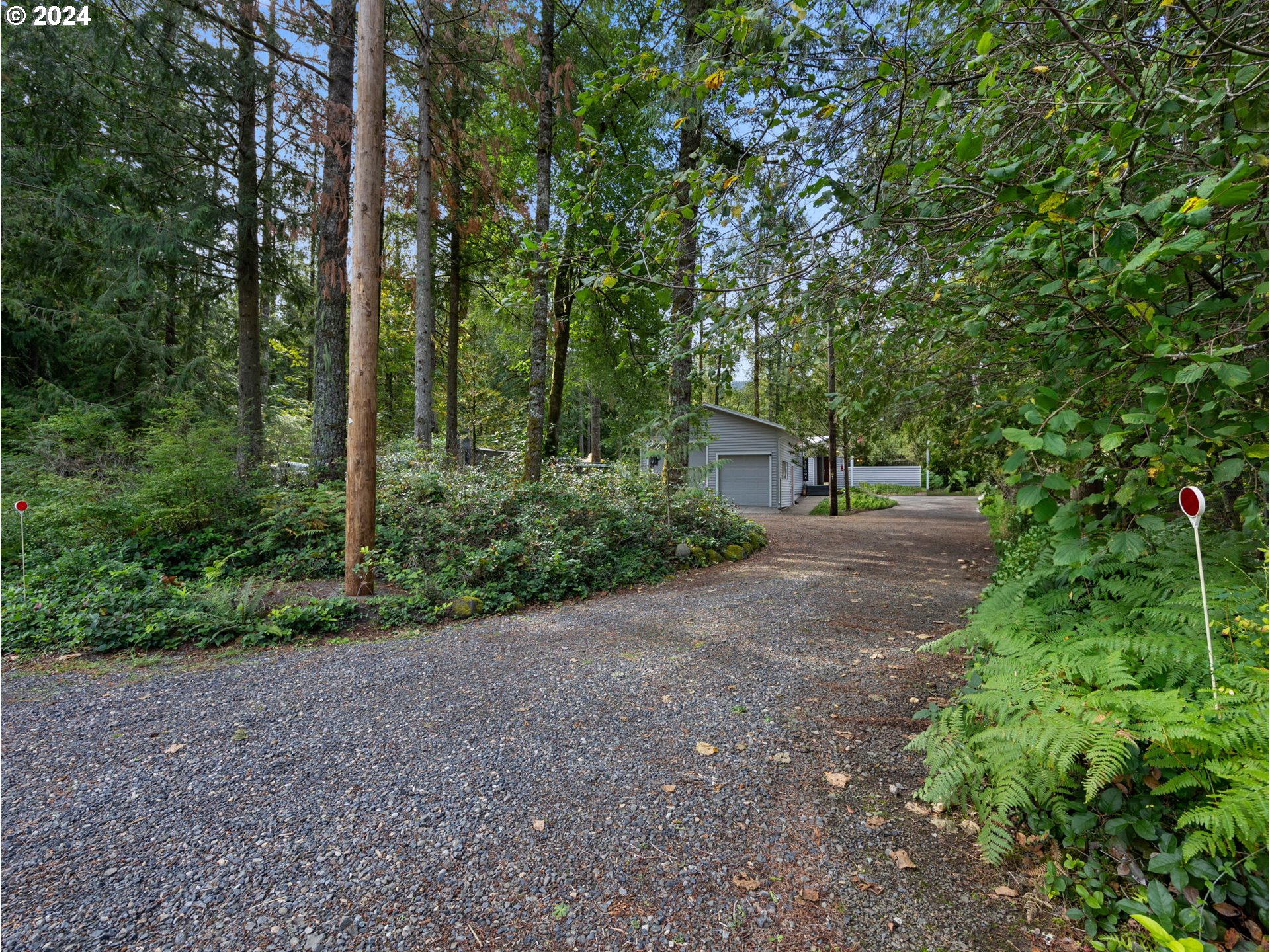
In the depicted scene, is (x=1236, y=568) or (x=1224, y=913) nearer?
(x=1224, y=913)

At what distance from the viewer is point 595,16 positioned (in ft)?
30.5

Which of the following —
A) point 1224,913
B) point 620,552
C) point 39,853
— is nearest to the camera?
point 1224,913

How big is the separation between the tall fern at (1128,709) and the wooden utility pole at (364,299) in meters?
5.04

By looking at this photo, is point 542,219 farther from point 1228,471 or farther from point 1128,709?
point 1128,709

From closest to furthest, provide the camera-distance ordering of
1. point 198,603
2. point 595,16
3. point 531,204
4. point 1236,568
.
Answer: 1. point 1236,568
2. point 198,603
3. point 595,16
4. point 531,204

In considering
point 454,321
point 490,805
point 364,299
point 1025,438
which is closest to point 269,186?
point 454,321

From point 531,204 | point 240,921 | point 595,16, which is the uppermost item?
point 595,16

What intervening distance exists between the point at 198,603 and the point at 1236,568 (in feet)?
22.1

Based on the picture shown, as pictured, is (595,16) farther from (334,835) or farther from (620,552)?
Result: (334,835)

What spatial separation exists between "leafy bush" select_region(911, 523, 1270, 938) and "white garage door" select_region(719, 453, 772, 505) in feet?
49.7

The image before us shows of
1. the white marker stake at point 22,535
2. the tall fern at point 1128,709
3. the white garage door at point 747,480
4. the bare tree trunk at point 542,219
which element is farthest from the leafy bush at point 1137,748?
the white garage door at point 747,480

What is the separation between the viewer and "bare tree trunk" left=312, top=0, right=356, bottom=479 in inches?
287

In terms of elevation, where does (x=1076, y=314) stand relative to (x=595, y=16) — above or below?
below

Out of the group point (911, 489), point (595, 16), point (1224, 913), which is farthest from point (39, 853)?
point (911, 489)
